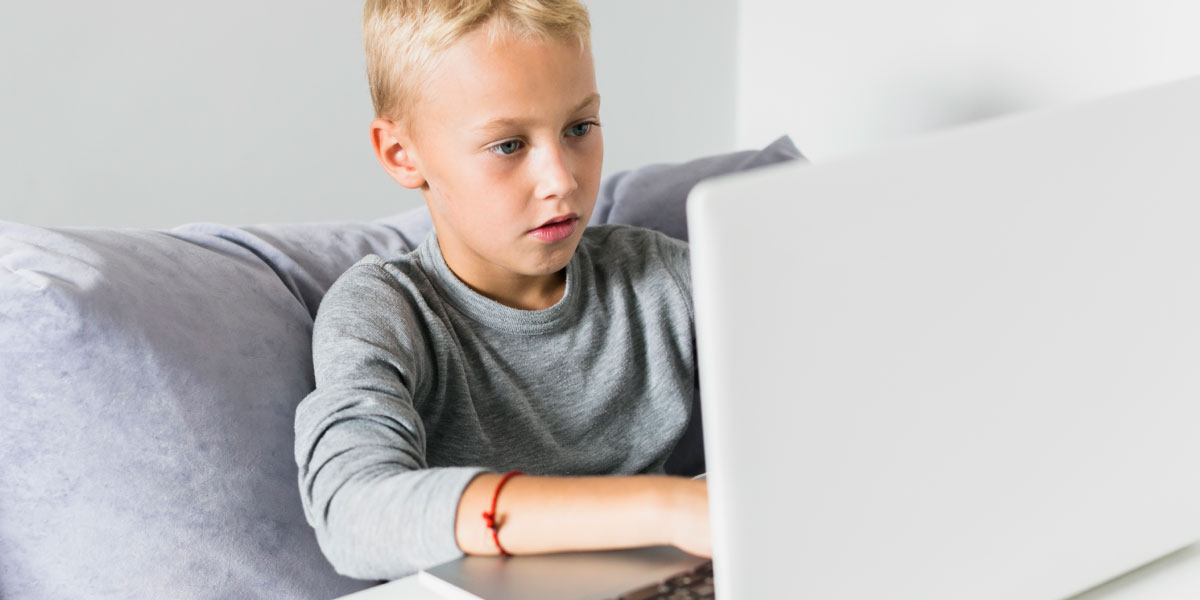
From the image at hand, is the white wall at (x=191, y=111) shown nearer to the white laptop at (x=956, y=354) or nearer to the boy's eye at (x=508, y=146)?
the boy's eye at (x=508, y=146)

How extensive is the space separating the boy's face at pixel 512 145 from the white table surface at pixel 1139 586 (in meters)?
0.36

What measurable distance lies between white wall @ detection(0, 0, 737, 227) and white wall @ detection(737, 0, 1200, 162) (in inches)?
12.0

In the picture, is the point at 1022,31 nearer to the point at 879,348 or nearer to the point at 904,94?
the point at 904,94

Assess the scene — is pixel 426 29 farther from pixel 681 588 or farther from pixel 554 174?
pixel 681 588

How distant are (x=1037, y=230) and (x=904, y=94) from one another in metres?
1.45

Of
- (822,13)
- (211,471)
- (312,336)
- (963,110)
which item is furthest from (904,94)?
(211,471)

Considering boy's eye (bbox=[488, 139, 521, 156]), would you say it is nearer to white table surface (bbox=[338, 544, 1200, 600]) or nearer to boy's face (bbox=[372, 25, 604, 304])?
boy's face (bbox=[372, 25, 604, 304])

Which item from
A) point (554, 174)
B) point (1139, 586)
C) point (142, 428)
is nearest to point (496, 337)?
point (554, 174)

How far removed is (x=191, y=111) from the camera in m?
1.89

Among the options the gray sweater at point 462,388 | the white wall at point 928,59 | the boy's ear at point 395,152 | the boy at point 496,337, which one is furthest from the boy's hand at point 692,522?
the white wall at point 928,59

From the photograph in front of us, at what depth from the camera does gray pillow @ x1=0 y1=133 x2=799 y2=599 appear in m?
0.92

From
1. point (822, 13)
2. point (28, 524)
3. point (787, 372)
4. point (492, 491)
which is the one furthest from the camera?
point (822, 13)

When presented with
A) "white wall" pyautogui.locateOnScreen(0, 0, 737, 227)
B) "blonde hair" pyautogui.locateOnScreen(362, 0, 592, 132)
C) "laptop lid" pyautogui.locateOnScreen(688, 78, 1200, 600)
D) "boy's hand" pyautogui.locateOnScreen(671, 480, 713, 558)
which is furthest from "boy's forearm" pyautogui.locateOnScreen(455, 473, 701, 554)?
"white wall" pyautogui.locateOnScreen(0, 0, 737, 227)

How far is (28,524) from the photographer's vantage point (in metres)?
0.94
